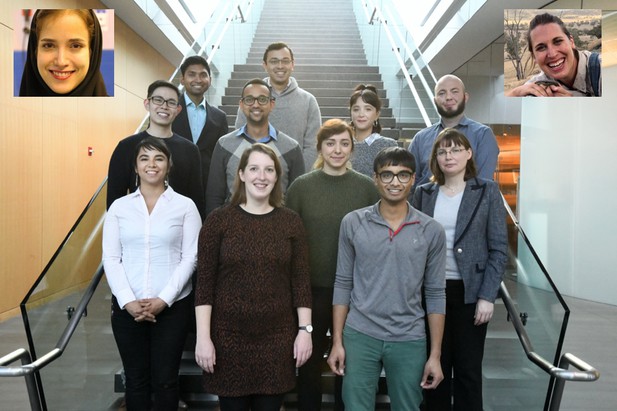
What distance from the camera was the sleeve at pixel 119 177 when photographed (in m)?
3.45

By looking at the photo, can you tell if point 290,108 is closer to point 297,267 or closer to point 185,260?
point 185,260

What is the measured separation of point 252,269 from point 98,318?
1.82 metres

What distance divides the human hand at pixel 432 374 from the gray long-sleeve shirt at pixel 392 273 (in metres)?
0.12

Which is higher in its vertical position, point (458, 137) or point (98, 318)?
point (458, 137)

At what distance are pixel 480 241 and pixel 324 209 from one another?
0.78 m

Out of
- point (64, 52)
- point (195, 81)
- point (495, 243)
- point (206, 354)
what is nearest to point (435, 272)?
point (495, 243)

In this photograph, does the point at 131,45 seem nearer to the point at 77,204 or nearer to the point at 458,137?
the point at 77,204

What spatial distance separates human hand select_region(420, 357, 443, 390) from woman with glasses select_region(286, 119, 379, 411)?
24.1 inches

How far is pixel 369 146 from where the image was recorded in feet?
12.7

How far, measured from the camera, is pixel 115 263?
2934mm

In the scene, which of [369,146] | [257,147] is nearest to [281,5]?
[369,146]

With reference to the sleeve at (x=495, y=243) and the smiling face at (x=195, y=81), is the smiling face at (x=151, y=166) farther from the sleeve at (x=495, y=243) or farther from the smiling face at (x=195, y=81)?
the smiling face at (x=195, y=81)

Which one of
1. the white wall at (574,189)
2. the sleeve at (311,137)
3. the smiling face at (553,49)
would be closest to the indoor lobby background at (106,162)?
the white wall at (574,189)

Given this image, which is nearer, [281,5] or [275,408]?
[275,408]
